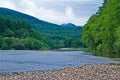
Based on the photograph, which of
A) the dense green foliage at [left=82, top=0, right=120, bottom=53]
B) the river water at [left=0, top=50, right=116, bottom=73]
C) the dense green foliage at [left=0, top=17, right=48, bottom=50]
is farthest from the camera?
the dense green foliage at [left=0, top=17, right=48, bottom=50]

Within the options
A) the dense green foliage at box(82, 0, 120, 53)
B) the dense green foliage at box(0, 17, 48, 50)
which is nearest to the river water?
the dense green foliage at box(82, 0, 120, 53)

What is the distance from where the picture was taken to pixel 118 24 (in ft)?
329

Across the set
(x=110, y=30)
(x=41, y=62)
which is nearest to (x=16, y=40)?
(x=110, y=30)

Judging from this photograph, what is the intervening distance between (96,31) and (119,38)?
34.6m

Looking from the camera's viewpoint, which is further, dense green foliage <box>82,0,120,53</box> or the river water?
dense green foliage <box>82,0,120,53</box>

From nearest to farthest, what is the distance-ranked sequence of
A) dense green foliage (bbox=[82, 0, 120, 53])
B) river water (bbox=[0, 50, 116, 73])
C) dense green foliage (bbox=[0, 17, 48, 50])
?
river water (bbox=[0, 50, 116, 73]) < dense green foliage (bbox=[82, 0, 120, 53]) < dense green foliage (bbox=[0, 17, 48, 50])

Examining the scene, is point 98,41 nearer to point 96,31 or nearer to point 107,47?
point 96,31

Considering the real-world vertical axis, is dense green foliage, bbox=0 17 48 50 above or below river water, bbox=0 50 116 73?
above

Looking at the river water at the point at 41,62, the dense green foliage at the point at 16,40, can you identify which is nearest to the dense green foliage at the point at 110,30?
the river water at the point at 41,62

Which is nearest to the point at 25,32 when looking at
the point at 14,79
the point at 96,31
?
the point at 96,31

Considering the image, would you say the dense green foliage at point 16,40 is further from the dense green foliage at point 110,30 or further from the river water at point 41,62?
the river water at point 41,62

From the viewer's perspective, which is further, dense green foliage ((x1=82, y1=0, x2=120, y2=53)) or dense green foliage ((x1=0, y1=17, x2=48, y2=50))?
dense green foliage ((x1=0, y1=17, x2=48, y2=50))

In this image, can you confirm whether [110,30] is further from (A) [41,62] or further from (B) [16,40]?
(B) [16,40]

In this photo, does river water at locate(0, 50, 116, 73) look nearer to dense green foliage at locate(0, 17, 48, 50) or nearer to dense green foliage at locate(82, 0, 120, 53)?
dense green foliage at locate(82, 0, 120, 53)
